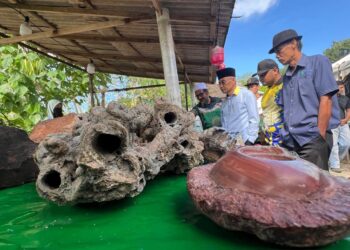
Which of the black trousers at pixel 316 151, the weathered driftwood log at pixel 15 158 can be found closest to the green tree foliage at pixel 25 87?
the weathered driftwood log at pixel 15 158

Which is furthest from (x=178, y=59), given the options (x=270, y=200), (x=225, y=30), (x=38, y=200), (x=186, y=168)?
(x=270, y=200)

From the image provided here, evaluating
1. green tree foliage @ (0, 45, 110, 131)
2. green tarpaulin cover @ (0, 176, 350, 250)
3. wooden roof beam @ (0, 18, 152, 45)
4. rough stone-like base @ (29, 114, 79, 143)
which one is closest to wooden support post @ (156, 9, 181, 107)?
wooden roof beam @ (0, 18, 152, 45)

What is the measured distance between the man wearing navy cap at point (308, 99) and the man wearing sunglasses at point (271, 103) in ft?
0.69

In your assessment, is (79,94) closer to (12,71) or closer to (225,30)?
(12,71)

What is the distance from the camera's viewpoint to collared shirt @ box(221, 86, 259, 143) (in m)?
2.77

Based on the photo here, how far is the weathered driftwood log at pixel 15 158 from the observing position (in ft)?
6.53

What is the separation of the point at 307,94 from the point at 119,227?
1544 millimetres

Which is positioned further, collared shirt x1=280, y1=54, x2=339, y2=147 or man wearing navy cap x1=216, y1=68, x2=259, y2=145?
man wearing navy cap x1=216, y1=68, x2=259, y2=145

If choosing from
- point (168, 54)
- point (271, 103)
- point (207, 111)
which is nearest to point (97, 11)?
point (168, 54)

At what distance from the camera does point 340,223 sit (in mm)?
903

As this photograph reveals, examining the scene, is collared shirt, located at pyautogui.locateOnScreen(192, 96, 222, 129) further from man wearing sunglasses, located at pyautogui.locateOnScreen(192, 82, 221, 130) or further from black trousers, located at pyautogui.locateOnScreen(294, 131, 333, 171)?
black trousers, located at pyautogui.locateOnScreen(294, 131, 333, 171)

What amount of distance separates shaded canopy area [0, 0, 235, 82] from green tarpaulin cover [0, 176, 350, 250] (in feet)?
8.11

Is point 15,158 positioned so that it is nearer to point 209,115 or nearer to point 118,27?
A: point 209,115

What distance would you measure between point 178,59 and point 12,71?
315 centimetres
